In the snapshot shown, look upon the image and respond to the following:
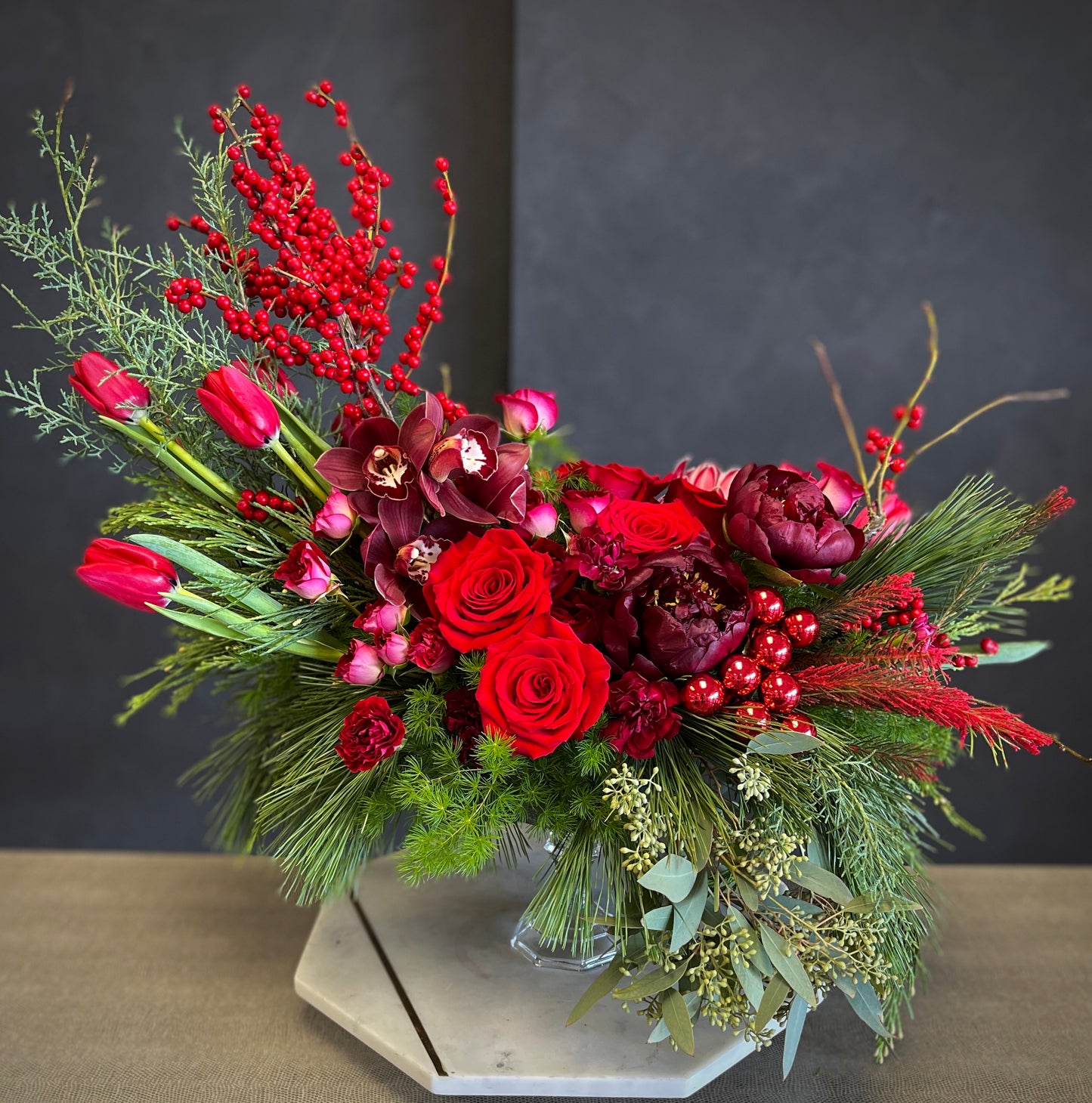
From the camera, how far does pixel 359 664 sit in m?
0.61

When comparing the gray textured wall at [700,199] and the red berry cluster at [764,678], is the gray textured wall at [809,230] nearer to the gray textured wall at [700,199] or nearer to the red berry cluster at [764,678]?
the gray textured wall at [700,199]

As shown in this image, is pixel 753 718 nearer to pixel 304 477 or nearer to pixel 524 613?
pixel 524 613

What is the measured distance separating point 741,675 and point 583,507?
0.15 meters

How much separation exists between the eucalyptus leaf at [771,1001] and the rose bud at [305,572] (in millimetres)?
359

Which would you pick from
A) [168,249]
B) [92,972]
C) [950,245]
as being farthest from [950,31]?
[92,972]

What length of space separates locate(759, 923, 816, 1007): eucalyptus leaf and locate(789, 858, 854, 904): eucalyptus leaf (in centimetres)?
4

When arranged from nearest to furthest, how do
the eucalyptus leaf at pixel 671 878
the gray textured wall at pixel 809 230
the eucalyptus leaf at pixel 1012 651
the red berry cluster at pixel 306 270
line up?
the eucalyptus leaf at pixel 671 878
the red berry cluster at pixel 306 270
the eucalyptus leaf at pixel 1012 651
the gray textured wall at pixel 809 230

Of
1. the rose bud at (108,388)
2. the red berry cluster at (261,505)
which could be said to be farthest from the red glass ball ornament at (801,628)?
the rose bud at (108,388)

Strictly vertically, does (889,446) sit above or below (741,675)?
above

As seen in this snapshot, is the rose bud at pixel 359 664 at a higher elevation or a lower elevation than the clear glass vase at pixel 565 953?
higher

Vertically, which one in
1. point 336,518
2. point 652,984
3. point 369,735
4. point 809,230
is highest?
point 809,230

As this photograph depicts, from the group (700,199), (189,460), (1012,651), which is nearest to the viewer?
(189,460)

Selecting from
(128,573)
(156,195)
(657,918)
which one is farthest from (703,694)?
(156,195)

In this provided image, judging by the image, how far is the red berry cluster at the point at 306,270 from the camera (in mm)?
655
